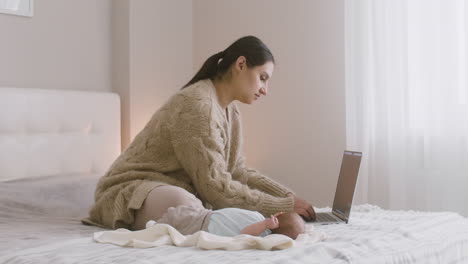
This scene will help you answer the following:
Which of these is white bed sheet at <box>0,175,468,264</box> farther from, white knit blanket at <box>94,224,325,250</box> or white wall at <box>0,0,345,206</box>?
white wall at <box>0,0,345,206</box>

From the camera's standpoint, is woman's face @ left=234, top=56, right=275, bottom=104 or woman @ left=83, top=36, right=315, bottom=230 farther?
woman's face @ left=234, top=56, right=275, bottom=104

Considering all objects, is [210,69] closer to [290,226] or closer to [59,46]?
[290,226]

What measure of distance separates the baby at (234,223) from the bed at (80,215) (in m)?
0.11

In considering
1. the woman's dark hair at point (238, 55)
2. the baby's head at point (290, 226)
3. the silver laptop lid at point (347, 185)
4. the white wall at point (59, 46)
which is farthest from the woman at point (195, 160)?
the white wall at point (59, 46)

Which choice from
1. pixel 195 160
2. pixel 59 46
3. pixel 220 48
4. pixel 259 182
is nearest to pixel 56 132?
pixel 59 46

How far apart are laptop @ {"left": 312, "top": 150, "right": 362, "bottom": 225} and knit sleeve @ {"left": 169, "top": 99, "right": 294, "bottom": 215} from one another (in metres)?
0.19

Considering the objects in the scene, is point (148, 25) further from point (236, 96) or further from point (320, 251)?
point (320, 251)

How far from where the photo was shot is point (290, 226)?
172cm

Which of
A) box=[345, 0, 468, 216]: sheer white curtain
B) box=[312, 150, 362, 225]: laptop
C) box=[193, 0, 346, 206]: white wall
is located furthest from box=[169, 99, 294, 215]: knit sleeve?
box=[193, 0, 346, 206]: white wall

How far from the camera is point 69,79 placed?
3.54 meters

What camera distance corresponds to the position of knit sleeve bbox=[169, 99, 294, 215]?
78.8 inches

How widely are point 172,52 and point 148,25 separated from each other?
11.2 inches

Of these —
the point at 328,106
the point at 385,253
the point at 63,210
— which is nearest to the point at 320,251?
the point at 385,253

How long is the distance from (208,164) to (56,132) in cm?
155
